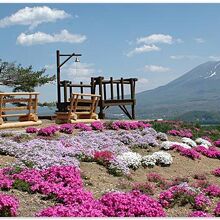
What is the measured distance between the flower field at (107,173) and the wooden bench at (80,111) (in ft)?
8.42

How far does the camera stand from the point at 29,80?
143 feet

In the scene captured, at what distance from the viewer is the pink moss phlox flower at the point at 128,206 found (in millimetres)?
11211

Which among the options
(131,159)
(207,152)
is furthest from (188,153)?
(131,159)

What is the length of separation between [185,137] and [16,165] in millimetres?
13967

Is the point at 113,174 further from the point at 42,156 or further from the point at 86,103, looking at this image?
the point at 86,103

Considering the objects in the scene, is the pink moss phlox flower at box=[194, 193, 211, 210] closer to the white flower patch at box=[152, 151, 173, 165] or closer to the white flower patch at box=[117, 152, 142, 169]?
the white flower patch at box=[117, 152, 142, 169]

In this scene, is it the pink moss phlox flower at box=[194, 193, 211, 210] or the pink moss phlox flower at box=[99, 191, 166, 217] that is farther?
the pink moss phlox flower at box=[194, 193, 211, 210]

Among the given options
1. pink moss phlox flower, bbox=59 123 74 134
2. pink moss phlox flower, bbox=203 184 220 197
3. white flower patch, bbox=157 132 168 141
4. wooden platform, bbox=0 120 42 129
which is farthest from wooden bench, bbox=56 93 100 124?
pink moss phlox flower, bbox=203 184 220 197

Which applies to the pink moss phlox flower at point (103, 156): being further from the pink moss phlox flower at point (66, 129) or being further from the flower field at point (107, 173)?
the pink moss phlox flower at point (66, 129)

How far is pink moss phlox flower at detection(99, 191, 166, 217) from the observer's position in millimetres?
11211

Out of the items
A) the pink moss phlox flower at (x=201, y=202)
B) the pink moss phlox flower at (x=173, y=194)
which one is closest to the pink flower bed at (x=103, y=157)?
the pink moss phlox flower at (x=173, y=194)

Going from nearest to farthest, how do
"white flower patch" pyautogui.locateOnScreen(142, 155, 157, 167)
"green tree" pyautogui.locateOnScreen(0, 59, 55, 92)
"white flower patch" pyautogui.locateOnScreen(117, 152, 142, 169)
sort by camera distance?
"white flower patch" pyautogui.locateOnScreen(117, 152, 142, 169)
"white flower patch" pyautogui.locateOnScreen(142, 155, 157, 167)
"green tree" pyautogui.locateOnScreen(0, 59, 55, 92)

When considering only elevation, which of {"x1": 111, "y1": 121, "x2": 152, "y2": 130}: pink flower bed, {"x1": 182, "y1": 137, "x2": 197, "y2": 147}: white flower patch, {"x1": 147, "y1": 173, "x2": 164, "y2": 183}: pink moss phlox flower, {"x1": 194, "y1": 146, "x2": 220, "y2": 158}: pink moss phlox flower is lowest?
{"x1": 147, "y1": 173, "x2": 164, "y2": 183}: pink moss phlox flower

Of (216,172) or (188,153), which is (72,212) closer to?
(216,172)
